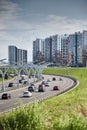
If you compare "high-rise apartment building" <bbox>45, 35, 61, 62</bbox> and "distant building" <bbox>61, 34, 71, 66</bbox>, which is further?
"high-rise apartment building" <bbox>45, 35, 61, 62</bbox>

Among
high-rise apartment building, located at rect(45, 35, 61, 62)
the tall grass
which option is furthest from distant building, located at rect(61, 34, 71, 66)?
the tall grass

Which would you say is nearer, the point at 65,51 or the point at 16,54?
the point at 65,51

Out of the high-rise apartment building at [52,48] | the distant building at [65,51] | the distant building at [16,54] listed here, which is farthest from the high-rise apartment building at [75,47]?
the distant building at [16,54]

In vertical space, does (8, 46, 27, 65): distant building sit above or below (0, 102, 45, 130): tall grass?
below

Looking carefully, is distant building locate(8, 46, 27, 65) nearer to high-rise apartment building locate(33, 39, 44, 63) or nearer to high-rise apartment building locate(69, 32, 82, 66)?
high-rise apartment building locate(33, 39, 44, 63)


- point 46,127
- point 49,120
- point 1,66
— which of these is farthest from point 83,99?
point 1,66

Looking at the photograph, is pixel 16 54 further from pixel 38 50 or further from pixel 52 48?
pixel 52 48

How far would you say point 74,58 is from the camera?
130000 millimetres

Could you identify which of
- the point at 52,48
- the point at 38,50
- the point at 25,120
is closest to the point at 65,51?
the point at 52,48

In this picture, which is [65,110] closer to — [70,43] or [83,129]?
[83,129]

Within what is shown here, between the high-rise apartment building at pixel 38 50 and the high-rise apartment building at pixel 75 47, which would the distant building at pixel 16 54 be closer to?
the high-rise apartment building at pixel 38 50

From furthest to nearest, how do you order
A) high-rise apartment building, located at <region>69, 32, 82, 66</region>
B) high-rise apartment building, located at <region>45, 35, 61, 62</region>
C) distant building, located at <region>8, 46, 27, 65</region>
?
distant building, located at <region>8, 46, 27, 65</region>, high-rise apartment building, located at <region>45, 35, 61, 62</region>, high-rise apartment building, located at <region>69, 32, 82, 66</region>

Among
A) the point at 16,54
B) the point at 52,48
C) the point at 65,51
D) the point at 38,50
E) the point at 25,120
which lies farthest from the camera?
the point at 16,54

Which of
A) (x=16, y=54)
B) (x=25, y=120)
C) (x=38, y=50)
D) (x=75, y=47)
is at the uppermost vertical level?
(x=75, y=47)
